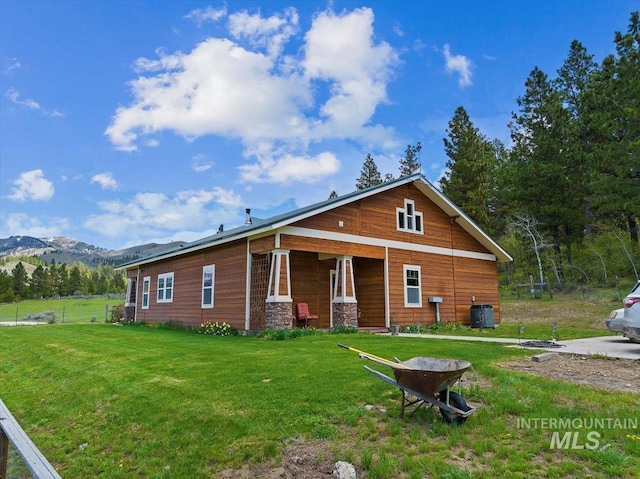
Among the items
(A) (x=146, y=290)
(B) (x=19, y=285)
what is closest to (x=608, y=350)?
(A) (x=146, y=290)

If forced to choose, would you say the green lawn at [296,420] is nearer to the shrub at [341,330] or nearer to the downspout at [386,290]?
the shrub at [341,330]

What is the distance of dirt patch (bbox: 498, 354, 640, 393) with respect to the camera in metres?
5.56

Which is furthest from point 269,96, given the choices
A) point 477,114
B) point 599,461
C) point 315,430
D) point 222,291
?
point 477,114

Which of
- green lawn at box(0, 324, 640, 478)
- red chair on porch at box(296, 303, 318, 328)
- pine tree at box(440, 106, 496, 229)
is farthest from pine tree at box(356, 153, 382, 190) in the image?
green lawn at box(0, 324, 640, 478)

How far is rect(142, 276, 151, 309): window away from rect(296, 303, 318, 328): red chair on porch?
10332 millimetres

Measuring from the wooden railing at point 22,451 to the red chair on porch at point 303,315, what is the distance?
1084cm

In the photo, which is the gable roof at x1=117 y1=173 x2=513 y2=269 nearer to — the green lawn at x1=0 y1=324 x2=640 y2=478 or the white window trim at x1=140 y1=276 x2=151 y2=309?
the white window trim at x1=140 y1=276 x2=151 y2=309

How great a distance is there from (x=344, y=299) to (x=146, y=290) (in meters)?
12.5

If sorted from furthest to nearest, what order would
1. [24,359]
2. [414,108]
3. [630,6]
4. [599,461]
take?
[414,108] → [630,6] → [24,359] → [599,461]

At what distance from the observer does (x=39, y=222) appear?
42656mm

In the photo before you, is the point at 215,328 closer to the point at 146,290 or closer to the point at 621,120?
the point at 146,290

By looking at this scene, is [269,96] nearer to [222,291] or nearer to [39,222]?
[222,291]

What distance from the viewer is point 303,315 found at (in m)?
14.4

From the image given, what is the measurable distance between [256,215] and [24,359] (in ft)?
38.3
